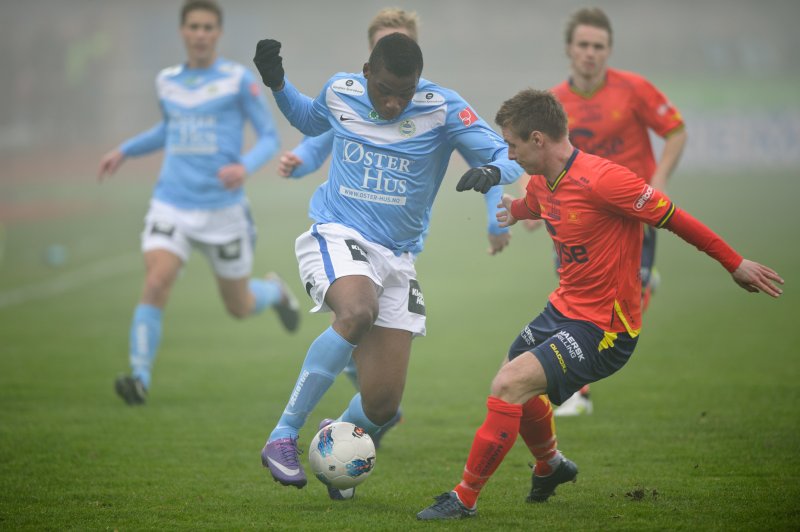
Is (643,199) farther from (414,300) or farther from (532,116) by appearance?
(414,300)

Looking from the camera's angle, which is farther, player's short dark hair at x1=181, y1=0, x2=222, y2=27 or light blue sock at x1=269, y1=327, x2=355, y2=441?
player's short dark hair at x1=181, y1=0, x2=222, y2=27

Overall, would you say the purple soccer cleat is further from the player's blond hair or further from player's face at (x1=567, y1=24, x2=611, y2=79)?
player's face at (x1=567, y1=24, x2=611, y2=79)

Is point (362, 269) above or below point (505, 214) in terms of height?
below

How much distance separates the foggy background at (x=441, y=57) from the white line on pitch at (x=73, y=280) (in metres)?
17.4

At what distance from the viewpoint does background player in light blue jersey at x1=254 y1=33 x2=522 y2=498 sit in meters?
5.79

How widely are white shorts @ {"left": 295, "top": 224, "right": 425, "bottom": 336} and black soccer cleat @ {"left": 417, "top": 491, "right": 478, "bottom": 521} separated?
109cm

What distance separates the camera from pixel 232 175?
8.91 m

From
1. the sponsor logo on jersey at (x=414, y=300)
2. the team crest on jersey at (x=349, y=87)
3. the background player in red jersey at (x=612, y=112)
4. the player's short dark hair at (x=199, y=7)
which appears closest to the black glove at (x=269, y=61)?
the team crest on jersey at (x=349, y=87)

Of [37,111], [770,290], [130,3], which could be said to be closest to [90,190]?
[37,111]

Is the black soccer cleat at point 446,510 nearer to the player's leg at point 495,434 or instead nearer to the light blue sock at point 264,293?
the player's leg at point 495,434

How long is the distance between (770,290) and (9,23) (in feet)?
143

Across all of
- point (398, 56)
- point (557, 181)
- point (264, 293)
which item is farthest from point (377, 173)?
point (264, 293)

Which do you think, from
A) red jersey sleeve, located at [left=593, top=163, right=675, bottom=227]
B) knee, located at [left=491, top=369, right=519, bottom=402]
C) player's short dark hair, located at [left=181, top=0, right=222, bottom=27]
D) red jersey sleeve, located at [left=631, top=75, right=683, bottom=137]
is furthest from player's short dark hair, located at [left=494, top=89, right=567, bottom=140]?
player's short dark hair, located at [left=181, top=0, right=222, bottom=27]

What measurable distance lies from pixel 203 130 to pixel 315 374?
4037mm
